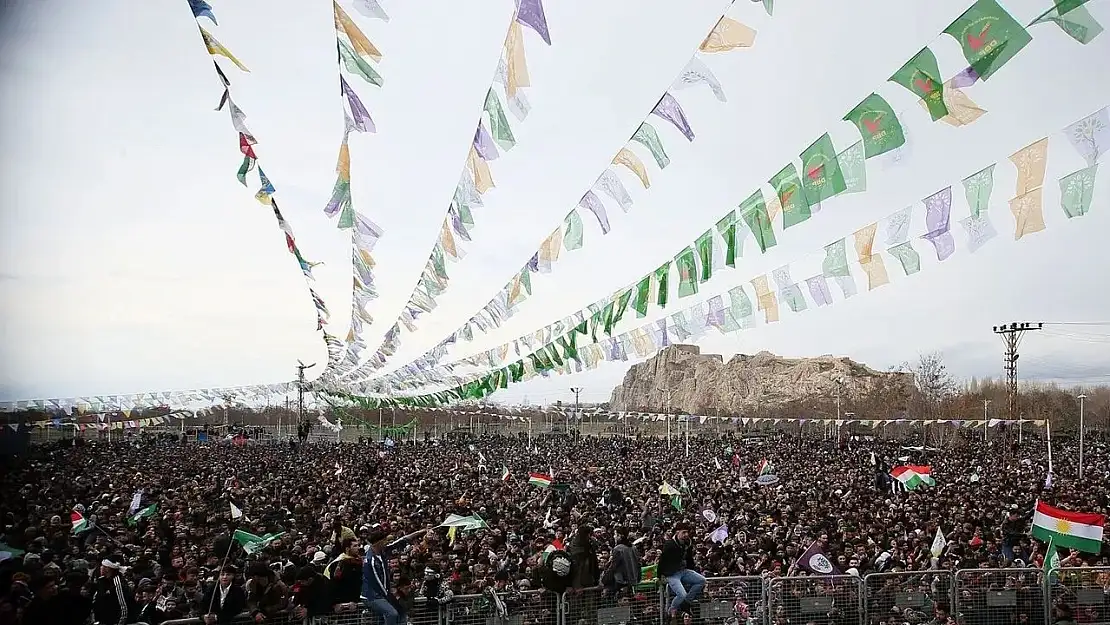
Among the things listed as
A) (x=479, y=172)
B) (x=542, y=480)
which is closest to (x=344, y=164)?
(x=479, y=172)

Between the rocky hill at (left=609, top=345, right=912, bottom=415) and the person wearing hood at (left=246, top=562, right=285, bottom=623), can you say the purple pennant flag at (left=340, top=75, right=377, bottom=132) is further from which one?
the rocky hill at (left=609, top=345, right=912, bottom=415)

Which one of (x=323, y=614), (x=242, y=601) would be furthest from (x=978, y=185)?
(x=242, y=601)

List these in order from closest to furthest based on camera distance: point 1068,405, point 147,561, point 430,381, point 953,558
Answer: point 147,561, point 953,558, point 430,381, point 1068,405

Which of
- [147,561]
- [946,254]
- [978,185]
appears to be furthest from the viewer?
[147,561]

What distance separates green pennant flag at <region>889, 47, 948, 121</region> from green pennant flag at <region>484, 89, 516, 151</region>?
143 inches

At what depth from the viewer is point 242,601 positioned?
780cm

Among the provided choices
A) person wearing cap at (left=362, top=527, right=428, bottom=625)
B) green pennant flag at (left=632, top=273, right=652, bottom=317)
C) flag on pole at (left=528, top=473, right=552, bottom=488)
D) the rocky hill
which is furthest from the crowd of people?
the rocky hill

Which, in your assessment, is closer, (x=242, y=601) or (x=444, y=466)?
(x=242, y=601)

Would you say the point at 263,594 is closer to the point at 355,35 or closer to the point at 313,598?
the point at 313,598

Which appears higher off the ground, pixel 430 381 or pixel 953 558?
pixel 430 381

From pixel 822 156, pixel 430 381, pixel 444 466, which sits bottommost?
pixel 444 466

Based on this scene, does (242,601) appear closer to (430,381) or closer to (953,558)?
(953,558)

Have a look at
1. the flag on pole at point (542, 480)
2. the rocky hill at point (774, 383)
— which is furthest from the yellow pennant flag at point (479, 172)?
the rocky hill at point (774, 383)

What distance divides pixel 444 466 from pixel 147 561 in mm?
19971
